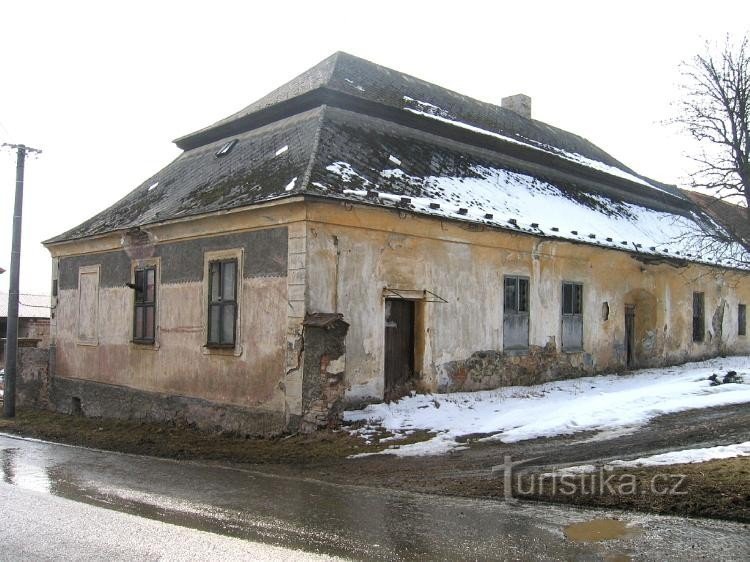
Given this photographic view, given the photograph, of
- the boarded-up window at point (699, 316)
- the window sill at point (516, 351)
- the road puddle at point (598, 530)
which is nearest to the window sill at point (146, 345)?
the window sill at point (516, 351)

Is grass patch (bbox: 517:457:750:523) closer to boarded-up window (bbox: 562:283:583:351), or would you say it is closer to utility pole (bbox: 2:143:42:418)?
boarded-up window (bbox: 562:283:583:351)

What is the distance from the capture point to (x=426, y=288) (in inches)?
498

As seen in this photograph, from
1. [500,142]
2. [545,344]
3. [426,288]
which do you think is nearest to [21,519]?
[426,288]

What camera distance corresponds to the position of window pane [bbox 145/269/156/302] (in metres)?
14.3

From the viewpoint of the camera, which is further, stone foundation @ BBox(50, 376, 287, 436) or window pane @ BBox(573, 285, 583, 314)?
window pane @ BBox(573, 285, 583, 314)

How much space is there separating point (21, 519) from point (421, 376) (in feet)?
24.4

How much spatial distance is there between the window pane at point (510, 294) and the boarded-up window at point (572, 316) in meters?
1.86

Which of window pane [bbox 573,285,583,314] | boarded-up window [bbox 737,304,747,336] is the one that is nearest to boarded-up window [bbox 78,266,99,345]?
window pane [bbox 573,285,583,314]

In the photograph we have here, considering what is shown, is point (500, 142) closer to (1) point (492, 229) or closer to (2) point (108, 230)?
(1) point (492, 229)

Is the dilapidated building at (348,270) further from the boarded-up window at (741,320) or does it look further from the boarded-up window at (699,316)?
the boarded-up window at (741,320)

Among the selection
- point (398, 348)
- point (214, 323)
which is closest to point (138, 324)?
point (214, 323)

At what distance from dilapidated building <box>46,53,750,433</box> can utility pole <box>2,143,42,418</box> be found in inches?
39.3

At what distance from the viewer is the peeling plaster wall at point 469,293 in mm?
11336

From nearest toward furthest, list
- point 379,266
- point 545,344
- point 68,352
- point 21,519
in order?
1. point 21,519
2. point 379,266
3. point 545,344
4. point 68,352
